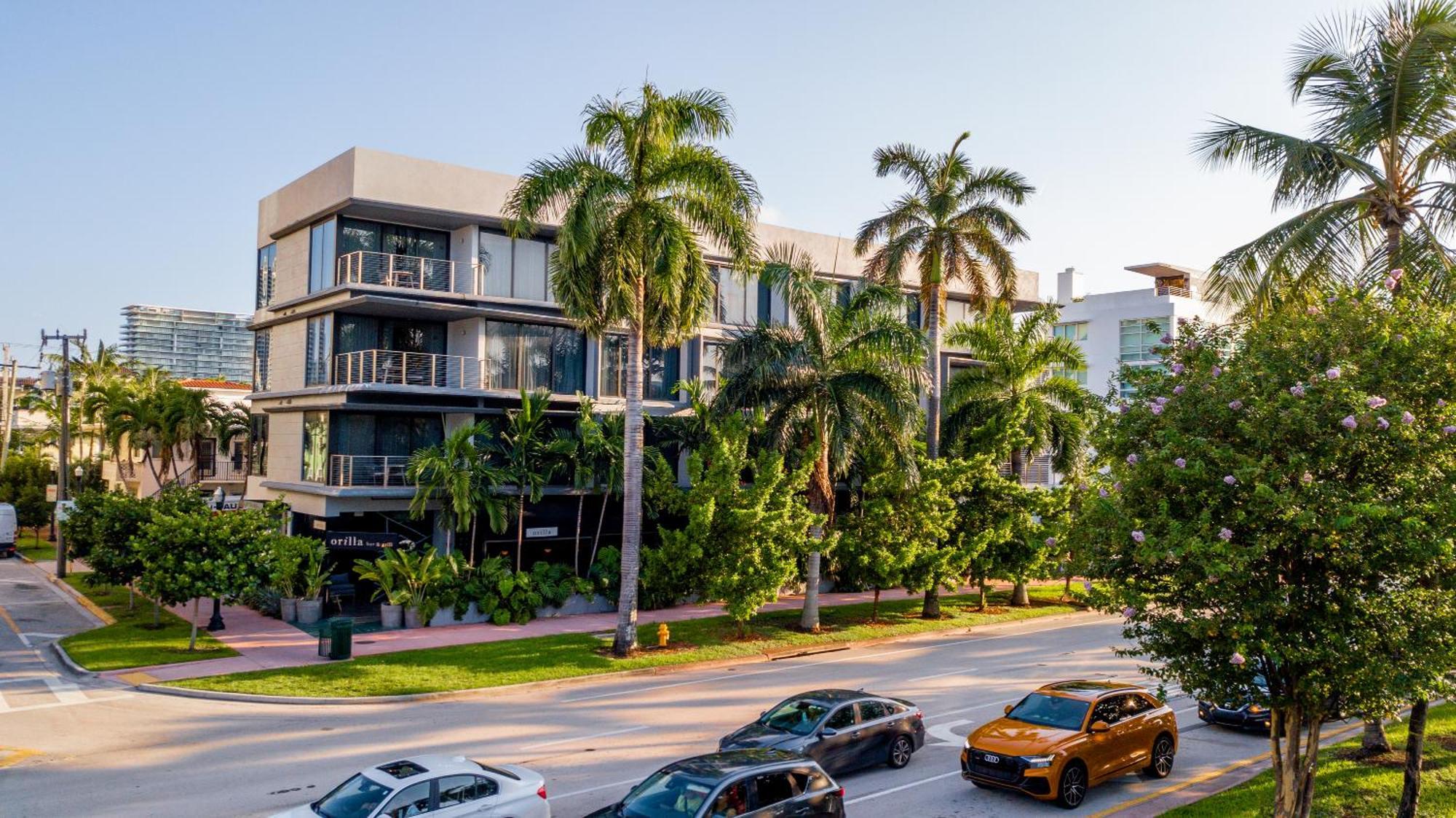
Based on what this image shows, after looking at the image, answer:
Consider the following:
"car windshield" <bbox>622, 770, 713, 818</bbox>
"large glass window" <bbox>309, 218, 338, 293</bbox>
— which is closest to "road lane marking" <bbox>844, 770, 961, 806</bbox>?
"car windshield" <bbox>622, 770, 713, 818</bbox>

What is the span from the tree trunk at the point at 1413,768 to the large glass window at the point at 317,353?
2951 centimetres

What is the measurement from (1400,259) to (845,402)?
50.2 ft

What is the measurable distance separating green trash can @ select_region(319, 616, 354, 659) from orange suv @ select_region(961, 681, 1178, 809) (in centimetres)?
→ 1633

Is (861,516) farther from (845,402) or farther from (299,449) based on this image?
(299,449)

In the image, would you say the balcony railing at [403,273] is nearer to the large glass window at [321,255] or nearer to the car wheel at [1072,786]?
the large glass window at [321,255]

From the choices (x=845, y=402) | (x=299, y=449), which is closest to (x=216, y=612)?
(x=299, y=449)

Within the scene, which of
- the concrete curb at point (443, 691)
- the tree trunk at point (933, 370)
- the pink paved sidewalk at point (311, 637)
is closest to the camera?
the concrete curb at point (443, 691)

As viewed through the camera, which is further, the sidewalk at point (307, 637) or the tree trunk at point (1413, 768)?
the sidewalk at point (307, 637)

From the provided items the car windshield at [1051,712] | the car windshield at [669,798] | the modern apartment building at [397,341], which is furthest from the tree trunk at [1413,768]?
the modern apartment building at [397,341]

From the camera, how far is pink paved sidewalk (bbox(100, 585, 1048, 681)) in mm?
24797

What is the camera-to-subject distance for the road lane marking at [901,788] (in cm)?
1530

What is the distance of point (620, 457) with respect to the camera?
32250 mm

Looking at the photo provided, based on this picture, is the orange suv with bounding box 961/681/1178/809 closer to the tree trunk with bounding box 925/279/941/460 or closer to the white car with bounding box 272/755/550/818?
the white car with bounding box 272/755/550/818

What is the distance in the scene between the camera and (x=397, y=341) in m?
33.9
